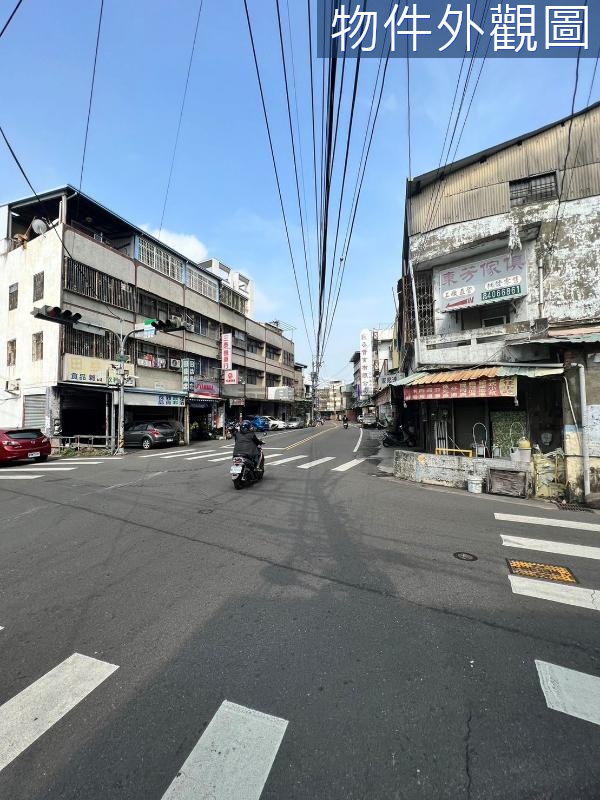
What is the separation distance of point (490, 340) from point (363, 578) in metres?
10.5

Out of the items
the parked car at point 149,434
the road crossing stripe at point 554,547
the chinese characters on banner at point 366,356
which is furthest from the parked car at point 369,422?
the road crossing stripe at point 554,547

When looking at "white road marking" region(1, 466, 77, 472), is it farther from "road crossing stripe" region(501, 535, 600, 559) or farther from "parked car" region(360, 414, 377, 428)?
"parked car" region(360, 414, 377, 428)

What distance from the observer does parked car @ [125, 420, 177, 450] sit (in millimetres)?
20453

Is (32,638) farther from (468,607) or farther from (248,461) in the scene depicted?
(248,461)

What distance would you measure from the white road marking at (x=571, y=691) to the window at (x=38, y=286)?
24.9 meters

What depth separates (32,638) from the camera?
3.13 meters

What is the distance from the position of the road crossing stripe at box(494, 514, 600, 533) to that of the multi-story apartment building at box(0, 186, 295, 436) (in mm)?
15687

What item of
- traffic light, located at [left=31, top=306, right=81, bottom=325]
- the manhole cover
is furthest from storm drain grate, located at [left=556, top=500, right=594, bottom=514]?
traffic light, located at [left=31, top=306, right=81, bottom=325]

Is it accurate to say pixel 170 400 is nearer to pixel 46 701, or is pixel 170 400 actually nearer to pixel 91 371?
pixel 91 371

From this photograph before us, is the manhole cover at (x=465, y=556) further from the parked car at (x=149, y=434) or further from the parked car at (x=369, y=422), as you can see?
the parked car at (x=369, y=422)

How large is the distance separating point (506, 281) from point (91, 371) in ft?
67.1

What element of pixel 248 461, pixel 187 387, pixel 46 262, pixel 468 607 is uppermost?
pixel 46 262

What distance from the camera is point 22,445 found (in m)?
14.5

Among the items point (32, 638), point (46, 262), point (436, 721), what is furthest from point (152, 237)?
point (436, 721)
